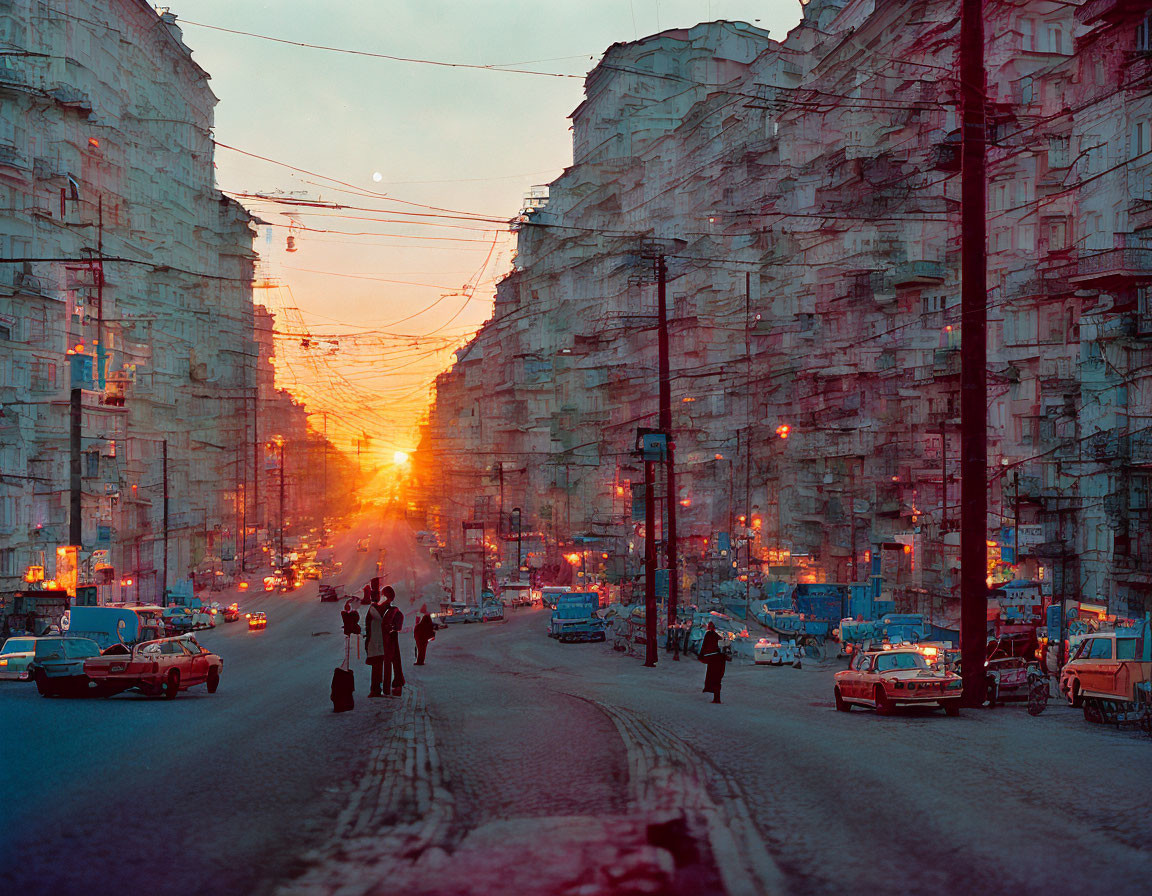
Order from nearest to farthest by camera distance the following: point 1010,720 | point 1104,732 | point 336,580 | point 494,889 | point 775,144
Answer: point 494,889
point 1104,732
point 1010,720
point 775,144
point 336,580

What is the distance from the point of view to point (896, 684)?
64.4 ft

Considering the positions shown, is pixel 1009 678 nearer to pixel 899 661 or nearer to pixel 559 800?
pixel 899 661

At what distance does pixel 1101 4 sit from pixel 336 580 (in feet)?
242

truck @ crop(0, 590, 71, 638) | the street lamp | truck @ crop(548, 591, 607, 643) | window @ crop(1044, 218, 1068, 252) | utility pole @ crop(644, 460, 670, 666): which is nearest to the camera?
utility pole @ crop(644, 460, 670, 666)

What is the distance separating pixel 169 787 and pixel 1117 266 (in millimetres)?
37781

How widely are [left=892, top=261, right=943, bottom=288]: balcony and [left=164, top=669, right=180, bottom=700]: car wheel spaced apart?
49366 millimetres

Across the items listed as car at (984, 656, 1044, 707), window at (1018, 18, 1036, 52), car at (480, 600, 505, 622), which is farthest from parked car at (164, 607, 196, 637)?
window at (1018, 18, 1036, 52)

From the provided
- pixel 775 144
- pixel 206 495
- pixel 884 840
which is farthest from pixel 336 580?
pixel 884 840

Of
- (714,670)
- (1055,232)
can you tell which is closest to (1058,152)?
(1055,232)

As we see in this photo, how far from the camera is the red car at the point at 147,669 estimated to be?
70.2 ft

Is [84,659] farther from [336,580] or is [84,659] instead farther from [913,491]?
[336,580]

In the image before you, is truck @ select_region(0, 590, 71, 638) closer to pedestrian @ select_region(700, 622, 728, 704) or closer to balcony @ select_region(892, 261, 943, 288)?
pedestrian @ select_region(700, 622, 728, 704)

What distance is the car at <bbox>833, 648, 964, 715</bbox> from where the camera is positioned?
19.4m

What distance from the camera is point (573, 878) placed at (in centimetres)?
755
